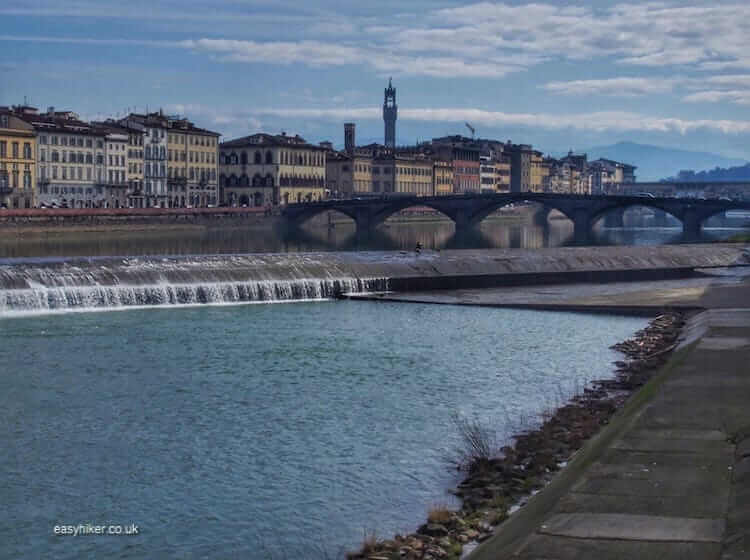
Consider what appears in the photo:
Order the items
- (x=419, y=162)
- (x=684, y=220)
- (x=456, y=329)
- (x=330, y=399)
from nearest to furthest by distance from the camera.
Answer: (x=330, y=399), (x=456, y=329), (x=684, y=220), (x=419, y=162)

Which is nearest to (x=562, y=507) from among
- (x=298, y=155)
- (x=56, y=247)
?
(x=56, y=247)

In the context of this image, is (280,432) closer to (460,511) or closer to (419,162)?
(460,511)

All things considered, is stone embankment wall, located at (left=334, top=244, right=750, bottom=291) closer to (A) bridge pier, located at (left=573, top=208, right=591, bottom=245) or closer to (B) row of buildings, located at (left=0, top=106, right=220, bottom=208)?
(A) bridge pier, located at (left=573, top=208, right=591, bottom=245)

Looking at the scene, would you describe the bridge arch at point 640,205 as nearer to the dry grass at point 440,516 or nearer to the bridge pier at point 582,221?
the bridge pier at point 582,221

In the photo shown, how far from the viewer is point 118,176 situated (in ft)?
399

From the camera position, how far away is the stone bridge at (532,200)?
115500 mm

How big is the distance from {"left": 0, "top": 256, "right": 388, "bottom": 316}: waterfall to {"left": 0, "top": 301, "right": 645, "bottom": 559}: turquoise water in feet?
6.49

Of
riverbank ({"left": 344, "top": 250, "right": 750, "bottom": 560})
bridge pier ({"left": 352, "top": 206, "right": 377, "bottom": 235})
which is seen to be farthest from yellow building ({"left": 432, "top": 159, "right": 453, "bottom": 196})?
riverbank ({"left": 344, "top": 250, "right": 750, "bottom": 560})

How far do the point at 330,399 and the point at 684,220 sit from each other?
9546 cm

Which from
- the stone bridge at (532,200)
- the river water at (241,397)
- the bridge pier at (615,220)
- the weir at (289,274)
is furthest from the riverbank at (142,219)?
the river water at (241,397)

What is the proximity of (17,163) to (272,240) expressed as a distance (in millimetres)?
24186

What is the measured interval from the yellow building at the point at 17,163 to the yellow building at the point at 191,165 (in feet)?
81.1

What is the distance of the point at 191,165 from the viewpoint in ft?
445

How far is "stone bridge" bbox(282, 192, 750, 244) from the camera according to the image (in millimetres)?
115500
